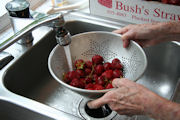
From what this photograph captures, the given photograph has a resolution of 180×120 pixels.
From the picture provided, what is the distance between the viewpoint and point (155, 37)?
75cm

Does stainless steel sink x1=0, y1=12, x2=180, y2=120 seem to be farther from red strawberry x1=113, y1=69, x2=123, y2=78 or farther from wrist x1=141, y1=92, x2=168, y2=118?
wrist x1=141, y1=92, x2=168, y2=118

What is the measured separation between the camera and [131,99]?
A: 0.54 meters

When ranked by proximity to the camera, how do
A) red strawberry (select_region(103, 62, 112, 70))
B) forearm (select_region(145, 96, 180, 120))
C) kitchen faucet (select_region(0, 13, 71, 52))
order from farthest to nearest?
1. red strawberry (select_region(103, 62, 112, 70))
2. kitchen faucet (select_region(0, 13, 71, 52))
3. forearm (select_region(145, 96, 180, 120))

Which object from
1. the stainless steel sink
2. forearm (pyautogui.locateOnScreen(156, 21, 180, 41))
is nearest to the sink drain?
the stainless steel sink

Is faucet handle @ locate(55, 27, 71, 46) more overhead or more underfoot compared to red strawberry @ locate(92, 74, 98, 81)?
more overhead

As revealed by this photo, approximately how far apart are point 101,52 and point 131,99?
31 centimetres

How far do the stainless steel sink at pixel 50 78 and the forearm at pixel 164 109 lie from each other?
0.25m

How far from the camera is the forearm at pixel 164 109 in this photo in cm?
50

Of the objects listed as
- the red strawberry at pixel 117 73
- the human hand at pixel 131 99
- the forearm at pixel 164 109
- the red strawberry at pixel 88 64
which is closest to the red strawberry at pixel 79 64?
the red strawberry at pixel 88 64

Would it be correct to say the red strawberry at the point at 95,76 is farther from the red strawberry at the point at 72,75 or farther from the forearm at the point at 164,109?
the forearm at the point at 164,109

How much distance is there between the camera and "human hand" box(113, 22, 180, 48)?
725 mm

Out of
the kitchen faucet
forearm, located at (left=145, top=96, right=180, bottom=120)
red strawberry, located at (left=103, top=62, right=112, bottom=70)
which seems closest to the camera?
forearm, located at (left=145, top=96, right=180, bottom=120)

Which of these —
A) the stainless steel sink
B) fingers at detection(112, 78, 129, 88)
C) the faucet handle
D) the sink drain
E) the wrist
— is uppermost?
the faucet handle

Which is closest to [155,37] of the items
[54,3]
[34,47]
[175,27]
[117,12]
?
[175,27]
